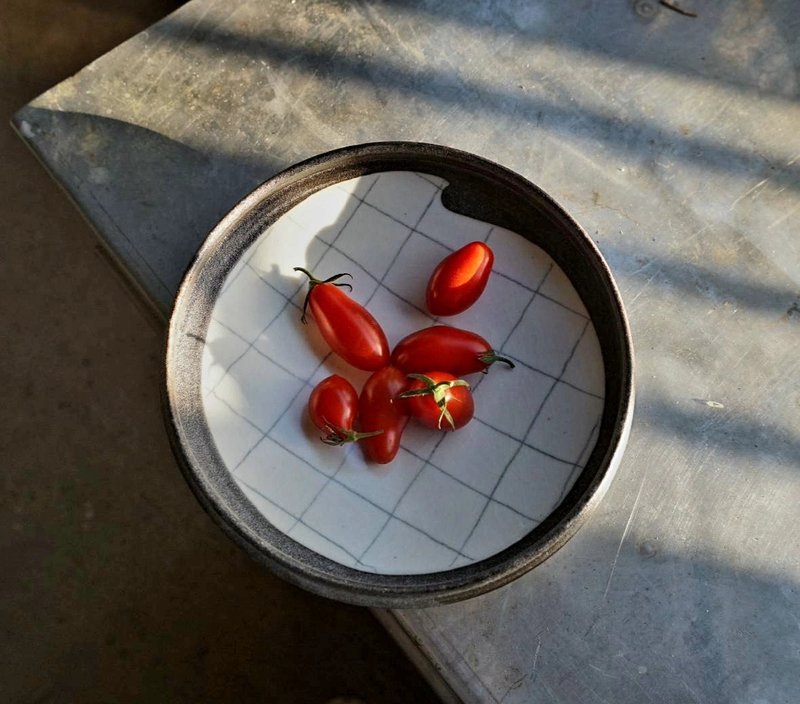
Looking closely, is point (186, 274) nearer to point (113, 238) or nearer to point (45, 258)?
point (113, 238)

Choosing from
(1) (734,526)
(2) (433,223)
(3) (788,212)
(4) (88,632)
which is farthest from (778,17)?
(4) (88,632)

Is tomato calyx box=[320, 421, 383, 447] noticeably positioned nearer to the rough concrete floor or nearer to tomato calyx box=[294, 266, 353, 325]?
tomato calyx box=[294, 266, 353, 325]

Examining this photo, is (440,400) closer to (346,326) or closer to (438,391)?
(438,391)

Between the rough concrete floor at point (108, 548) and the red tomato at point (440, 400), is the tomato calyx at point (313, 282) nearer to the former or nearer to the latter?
the red tomato at point (440, 400)

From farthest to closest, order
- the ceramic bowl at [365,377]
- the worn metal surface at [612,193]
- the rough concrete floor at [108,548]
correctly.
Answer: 1. the rough concrete floor at [108,548]
2. the worn metal surface at [612,193]
3. the ceramic bowl at [365,377]

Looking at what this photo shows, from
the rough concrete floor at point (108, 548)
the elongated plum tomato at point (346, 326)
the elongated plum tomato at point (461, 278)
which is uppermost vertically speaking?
the elongated plum tomato at point (461, 278)

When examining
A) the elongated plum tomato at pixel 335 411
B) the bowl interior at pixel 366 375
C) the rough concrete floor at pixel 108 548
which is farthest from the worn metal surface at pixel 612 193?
the rough concrete floor at pixel 108 548

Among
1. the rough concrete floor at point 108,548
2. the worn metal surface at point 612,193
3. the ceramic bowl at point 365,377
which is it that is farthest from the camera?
the rough concrete floor at point 108,548
